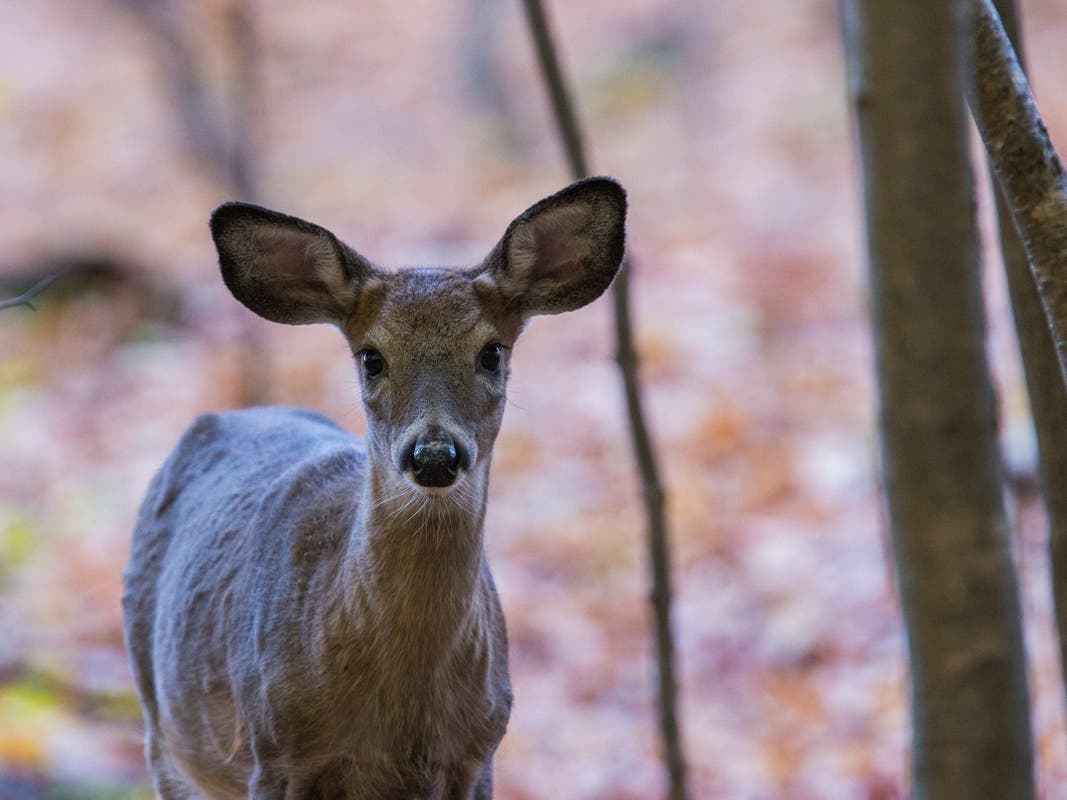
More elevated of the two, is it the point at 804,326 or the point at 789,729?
the point at 804,326

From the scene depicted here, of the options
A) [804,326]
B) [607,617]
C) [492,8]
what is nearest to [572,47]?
[492,8]

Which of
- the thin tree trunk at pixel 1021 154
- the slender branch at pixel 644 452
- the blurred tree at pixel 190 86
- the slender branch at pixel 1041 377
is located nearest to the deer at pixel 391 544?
the slender branch at pixel 1041 377

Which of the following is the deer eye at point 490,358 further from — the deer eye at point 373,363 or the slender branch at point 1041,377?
the slender branch at point 1041,377

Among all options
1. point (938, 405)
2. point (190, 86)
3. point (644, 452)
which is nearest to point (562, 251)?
point (644, 452)

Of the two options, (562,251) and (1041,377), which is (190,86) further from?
(1041,377)

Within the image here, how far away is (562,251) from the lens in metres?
4.24

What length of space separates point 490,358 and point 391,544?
54 centimetres

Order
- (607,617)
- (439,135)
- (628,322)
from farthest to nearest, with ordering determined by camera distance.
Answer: (439,135), (607,617), (628,322)

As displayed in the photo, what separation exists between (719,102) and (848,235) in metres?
5.39

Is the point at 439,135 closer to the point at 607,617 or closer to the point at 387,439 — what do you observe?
the point at 607,617

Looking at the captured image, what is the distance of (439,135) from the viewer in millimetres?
22281

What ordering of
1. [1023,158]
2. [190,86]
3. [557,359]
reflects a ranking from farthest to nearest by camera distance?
[190,86] → [557,359] → [1023,158]

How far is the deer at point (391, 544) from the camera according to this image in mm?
4031

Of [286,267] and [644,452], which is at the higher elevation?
[644,452]
